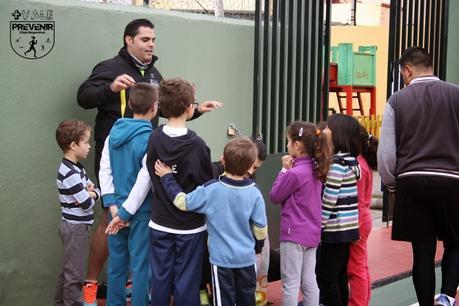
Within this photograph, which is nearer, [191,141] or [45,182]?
[191,141]

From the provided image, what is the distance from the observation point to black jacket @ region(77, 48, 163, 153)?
19.5 ft

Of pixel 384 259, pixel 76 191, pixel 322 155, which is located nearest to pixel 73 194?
pixel 76 191

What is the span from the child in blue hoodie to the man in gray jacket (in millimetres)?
1846

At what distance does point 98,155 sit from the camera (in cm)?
623

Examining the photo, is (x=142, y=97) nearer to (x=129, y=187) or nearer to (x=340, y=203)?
(x=129, y=187)

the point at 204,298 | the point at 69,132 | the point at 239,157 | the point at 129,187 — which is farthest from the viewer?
the point at 204,298

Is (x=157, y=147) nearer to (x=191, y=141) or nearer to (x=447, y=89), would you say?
(x=191, y=141)

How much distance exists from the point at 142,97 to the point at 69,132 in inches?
24.7

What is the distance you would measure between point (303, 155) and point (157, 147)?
1.18m

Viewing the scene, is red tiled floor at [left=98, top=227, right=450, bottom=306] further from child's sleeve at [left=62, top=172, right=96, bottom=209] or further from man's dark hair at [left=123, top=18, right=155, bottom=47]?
man's dark hair at [left=123, top=18, right=155, bottom=47]

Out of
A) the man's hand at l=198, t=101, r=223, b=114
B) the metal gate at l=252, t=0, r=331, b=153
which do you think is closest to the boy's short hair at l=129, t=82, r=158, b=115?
the man's hand at l=198, t=101, r=223, b=114

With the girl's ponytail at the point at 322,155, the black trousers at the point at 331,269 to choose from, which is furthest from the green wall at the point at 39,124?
the black trousers at the point at 331,269

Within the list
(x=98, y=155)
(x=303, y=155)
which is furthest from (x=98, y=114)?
(x=303, y=155)

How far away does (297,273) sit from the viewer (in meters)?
5.96
